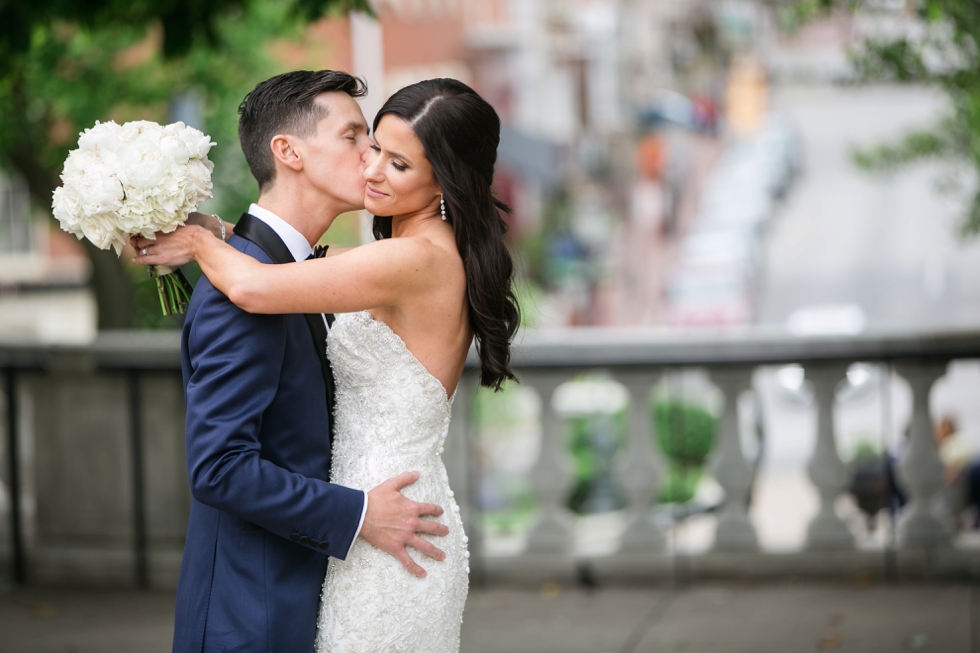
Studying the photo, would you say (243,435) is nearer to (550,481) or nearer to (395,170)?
(395,170)

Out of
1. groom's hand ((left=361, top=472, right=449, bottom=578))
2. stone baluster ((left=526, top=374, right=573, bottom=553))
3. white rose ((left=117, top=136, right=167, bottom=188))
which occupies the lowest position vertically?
stone baluster ((left=526, top=374, right=573, bottom=553))

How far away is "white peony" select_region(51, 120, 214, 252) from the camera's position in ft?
7.99

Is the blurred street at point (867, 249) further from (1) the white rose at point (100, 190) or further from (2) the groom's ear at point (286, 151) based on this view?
(1) the white rose at point (100, 190)

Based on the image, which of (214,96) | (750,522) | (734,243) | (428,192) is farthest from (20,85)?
(734,243)

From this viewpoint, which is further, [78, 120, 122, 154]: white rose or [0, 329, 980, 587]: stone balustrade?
[0, 329, 980, 587]: stone balustrade

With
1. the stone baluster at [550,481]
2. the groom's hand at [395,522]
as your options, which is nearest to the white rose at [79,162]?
the groom's hand at [395,522]

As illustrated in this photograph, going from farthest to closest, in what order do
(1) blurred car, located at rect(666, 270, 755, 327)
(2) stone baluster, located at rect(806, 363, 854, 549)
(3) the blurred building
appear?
(1) blurred car, located at rect(666, 270, 755, 327) < (3) the blurred building < (2) stone baluster, located at rect(806, 363, 854, 549)

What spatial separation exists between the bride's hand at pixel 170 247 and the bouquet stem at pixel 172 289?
7 cm

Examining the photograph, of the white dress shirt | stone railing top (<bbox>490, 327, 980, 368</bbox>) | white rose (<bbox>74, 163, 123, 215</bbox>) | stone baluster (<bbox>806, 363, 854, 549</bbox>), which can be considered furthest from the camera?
stone baluster (<bbox>806, 363, 854, 549</bbox>)

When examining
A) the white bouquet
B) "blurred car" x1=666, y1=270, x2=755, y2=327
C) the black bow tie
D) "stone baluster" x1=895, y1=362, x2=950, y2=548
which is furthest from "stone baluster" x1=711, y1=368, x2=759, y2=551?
"blurred car" x1=666, y1=270, x2=755, y2=327

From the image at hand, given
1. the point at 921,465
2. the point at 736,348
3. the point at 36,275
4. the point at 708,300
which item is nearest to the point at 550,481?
the point at 736,348

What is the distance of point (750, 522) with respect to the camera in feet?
20.6

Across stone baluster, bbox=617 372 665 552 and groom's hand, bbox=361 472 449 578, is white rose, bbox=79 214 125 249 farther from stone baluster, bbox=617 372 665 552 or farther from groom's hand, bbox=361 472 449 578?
stone baluster, bbox=617 372 665 552

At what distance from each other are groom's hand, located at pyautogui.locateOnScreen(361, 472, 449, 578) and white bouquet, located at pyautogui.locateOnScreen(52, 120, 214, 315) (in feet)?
2.64
